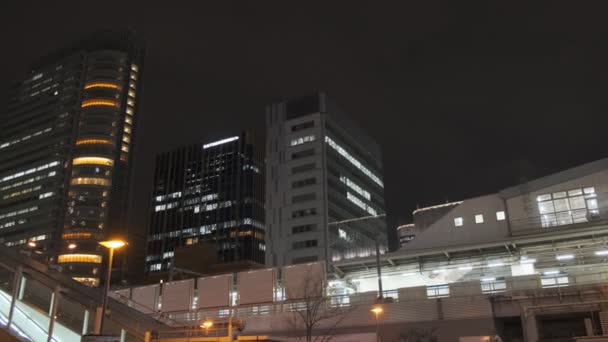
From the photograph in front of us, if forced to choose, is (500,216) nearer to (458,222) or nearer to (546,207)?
(458,222)

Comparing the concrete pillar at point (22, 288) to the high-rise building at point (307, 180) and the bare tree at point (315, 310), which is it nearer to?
the bare tree at point (315, 310)

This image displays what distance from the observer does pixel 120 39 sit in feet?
628

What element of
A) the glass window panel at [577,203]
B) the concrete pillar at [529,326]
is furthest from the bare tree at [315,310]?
the glass window panel at [577,203]

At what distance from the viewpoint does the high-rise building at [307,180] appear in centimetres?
11600

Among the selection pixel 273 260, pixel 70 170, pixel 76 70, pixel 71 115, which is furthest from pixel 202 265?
pixel 76 70

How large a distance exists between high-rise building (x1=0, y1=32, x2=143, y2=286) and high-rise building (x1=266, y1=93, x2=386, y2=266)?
63.5m

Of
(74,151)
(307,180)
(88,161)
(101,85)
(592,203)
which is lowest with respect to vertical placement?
(592,203)

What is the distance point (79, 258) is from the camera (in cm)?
15150

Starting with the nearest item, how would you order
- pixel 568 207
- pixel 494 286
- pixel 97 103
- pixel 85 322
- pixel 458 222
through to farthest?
pixel 85 322 < pixel 494 286 < pixel 568 207 < pixel 458 222 < pixel 97 103

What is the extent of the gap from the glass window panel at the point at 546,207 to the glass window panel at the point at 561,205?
0.30 metres

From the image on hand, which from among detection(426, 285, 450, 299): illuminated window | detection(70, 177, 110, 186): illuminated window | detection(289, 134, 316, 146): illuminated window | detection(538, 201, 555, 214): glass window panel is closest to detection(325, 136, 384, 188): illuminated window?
detection(289, 134, 316, 146): illuminated window

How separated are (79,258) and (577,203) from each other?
13934cm

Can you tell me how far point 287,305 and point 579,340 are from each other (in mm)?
27672

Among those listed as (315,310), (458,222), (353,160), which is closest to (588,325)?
(458,222)
